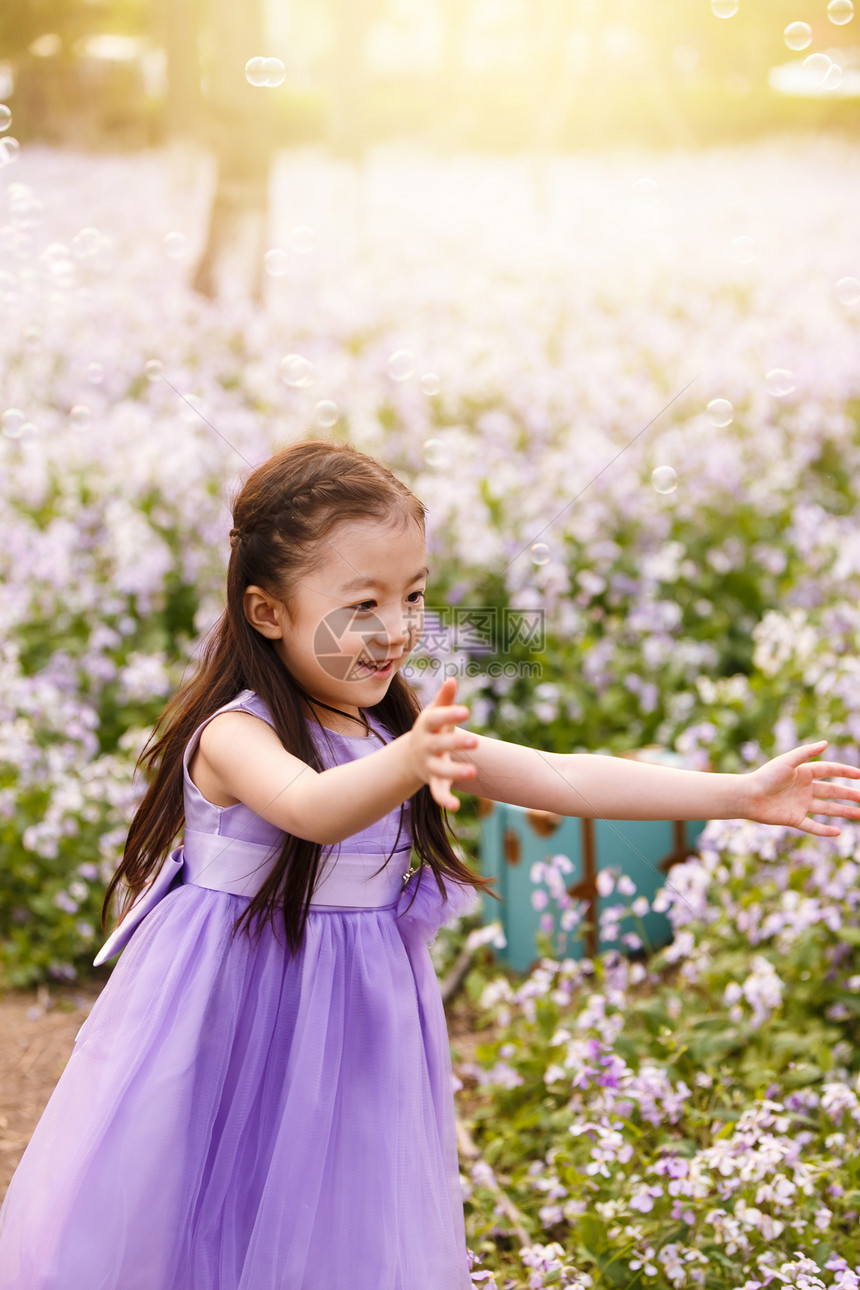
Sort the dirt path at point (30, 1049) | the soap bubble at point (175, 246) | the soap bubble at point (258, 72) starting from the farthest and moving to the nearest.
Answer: the soap bubble at point (175, 246) → the soap bubble at point (258, 72) → the dirt path at point (30, 1049)

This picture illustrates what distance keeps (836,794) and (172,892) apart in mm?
887

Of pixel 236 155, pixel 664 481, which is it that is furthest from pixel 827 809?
pixel 236 155

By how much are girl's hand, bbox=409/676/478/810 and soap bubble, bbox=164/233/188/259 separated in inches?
217

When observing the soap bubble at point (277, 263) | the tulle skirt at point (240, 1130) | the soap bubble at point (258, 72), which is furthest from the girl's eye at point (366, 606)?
the soap bubble at point (277, 263)

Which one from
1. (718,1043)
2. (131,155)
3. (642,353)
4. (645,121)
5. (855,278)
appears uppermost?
(645,121)

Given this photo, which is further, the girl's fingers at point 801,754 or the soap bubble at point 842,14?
the soap bubble at point 842,14

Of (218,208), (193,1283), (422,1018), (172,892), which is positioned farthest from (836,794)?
(218,208)

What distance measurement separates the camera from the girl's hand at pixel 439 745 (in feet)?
3.47

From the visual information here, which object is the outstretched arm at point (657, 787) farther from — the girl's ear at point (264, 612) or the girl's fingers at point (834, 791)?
the girl's ear at point (264, 612)

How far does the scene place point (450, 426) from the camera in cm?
516

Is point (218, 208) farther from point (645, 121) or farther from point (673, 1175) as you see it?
point (673, 1175)

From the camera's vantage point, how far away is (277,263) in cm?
584

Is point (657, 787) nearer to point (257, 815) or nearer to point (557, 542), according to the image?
point (257, 815)

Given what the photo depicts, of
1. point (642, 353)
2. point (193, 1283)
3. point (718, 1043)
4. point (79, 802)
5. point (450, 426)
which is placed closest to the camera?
point (193, 1283)
